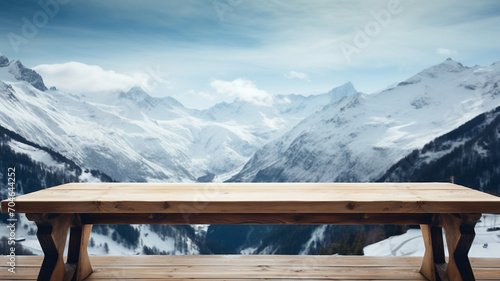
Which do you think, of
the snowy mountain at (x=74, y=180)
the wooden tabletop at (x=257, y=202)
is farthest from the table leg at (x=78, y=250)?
the snowy mountain at (x=74, y=180)

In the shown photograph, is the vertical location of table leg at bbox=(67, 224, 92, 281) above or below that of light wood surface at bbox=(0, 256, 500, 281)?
above

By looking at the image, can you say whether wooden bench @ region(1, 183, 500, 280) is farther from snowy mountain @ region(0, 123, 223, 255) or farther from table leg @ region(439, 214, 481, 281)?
snowy mountain @ region(0, 123, 223, 255)

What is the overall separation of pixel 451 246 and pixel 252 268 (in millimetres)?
1934

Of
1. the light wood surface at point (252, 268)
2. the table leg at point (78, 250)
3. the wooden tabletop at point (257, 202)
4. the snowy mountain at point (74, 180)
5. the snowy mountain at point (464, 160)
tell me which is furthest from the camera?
the snowy mountain at point (464, 160)

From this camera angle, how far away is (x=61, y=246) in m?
3.33

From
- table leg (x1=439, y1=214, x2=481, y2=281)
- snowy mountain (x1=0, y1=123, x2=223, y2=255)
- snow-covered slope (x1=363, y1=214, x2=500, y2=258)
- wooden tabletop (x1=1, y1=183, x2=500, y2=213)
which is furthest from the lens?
snowy mountain (x1=0, y1=123, x2=223, y2=255)

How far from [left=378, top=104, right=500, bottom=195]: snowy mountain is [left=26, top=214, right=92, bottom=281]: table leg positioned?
108 meters

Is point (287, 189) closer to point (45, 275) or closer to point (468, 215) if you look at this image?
point (468, 215)

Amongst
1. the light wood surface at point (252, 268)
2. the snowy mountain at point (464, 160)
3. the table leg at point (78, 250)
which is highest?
the table leg at point (78, 250)

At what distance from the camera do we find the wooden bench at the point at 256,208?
9.60ft

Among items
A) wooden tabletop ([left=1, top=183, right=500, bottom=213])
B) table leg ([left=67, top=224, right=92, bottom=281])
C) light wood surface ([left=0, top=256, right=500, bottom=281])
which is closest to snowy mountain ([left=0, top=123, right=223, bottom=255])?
light wood surface ([left=0, top=256, right=500, bottom=281])

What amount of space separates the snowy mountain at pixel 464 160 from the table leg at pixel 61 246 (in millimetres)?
107666

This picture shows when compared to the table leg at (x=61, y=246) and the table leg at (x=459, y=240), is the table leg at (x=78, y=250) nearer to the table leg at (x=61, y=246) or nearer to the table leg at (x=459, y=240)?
the table leg at (x=61, y=246)

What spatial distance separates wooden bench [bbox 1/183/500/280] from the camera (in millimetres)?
Answer: 2926
